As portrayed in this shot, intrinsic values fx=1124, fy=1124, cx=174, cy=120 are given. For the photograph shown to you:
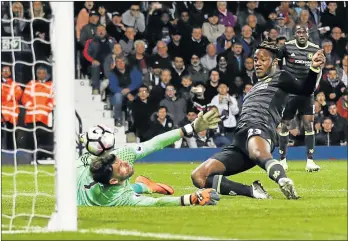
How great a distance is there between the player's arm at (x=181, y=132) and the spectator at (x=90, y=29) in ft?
44.0

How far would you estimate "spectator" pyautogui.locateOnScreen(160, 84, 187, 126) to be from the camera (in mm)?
25500

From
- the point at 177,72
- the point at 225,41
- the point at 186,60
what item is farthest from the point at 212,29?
the point at 177,72

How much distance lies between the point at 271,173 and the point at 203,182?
1297 millimetres

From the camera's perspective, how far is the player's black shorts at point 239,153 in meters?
13.5

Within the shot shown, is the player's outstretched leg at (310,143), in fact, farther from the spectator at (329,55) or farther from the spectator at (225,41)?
the spectator at (329,55)

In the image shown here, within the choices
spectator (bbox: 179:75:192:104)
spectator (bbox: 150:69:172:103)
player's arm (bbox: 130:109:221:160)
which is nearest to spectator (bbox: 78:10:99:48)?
spectator (bbox: 150:69:172:103)

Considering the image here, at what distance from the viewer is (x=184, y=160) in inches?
989

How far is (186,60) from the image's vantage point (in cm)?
2681

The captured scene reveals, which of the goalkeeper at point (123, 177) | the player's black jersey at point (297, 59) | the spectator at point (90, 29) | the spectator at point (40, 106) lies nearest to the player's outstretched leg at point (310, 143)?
the player's black jersey at point (297, 59)

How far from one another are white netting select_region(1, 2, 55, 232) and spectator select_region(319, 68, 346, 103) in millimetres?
6809

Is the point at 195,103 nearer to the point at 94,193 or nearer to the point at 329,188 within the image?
the point at 329,188

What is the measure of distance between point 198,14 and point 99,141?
1529 cm

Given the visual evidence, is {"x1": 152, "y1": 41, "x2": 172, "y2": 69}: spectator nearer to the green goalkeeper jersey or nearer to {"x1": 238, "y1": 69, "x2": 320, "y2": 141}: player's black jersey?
{"x1": 238, "y1": 69, "x2": 320, "y2": 141}: player's black jersey

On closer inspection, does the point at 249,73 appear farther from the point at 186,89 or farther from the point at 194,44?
the point at 186,89
